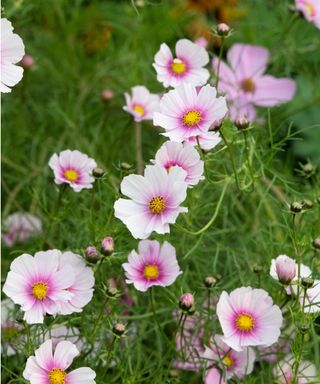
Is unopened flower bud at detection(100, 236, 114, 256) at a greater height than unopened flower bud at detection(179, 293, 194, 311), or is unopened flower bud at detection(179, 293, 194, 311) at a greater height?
unopened flower bud at detection(100, 236, 114, 256)

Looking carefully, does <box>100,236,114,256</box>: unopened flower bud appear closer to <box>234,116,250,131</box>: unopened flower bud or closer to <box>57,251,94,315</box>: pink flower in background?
<box>57,251,94,315</box>: pink flower in background

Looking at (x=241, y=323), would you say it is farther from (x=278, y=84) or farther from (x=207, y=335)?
(x=278, y=84)

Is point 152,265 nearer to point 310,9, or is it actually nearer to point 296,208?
point 296,208

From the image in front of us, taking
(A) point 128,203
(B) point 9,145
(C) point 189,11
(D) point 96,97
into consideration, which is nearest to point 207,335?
(A) point 128,203

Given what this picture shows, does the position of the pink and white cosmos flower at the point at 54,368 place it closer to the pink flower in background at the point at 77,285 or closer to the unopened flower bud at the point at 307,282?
the pink flower in background at the point at 77,285

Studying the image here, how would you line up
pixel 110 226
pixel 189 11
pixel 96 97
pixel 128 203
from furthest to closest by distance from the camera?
pixel 189 11 < pixel 96 97 < pixel 110 226 < pixel 128 203

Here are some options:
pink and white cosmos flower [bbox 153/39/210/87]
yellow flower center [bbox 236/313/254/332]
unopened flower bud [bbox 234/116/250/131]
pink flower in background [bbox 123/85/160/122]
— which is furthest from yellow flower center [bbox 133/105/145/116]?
yellow flower center [bbox 236/313/254/332]

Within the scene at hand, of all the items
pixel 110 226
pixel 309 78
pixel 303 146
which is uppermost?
pixel 309 78
